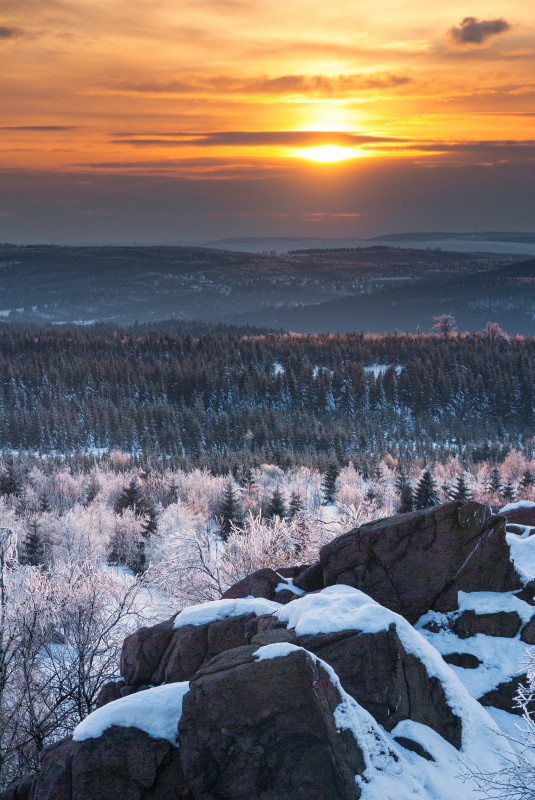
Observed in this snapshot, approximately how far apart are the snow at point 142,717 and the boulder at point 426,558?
889cm

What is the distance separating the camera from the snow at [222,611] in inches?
707

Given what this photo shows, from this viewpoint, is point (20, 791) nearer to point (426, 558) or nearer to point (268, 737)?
point (268, 737)

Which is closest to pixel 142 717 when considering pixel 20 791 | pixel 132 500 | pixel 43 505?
pixel 20 791

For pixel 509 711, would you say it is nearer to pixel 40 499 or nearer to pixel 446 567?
pixel 446 567

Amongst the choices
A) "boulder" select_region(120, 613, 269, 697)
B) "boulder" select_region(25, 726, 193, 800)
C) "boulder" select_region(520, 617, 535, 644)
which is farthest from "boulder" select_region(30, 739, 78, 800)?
"boulder" select_region(520, 617, 535, 644)

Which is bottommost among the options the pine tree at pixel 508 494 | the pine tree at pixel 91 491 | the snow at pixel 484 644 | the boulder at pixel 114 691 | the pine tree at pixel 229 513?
the pine tree at pixel 91 491

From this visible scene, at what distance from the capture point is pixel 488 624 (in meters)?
19.9

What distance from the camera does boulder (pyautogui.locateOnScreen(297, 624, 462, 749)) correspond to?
1452cm

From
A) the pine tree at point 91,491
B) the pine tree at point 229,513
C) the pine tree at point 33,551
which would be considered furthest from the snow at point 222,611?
the pine tree at point 91,491

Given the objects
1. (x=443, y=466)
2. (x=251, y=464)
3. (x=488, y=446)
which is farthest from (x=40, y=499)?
(x=488, y=446)

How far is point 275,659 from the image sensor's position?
1241 cm

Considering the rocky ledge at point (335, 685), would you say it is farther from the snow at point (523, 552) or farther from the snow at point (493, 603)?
the snow at point (523, 552)

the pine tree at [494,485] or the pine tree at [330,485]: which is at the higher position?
the pine tree at [494,485]

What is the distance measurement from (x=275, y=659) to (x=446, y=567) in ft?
33.1
